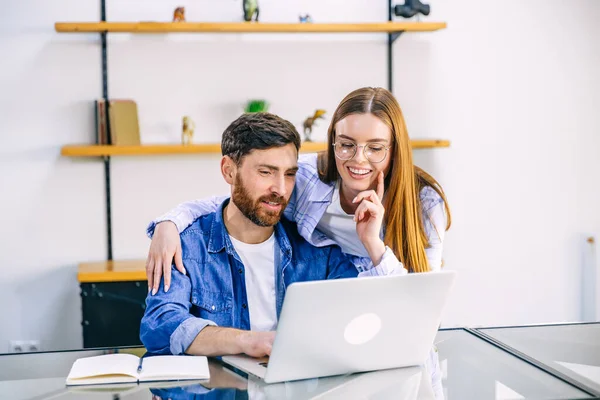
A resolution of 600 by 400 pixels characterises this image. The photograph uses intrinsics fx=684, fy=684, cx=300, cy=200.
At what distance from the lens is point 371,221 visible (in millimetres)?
1622

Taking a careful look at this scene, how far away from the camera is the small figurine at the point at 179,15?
3096mm

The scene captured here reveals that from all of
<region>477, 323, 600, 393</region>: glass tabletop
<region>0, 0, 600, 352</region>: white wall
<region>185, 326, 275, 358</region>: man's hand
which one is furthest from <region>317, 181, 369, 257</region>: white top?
<region>0, 0, 600, 352</region>: white wall

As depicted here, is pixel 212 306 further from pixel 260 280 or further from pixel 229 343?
pixel 229 343

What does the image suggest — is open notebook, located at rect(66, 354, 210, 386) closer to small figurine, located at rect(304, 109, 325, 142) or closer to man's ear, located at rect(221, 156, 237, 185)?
man's ear, located at rect(221, 156, 237, 185)

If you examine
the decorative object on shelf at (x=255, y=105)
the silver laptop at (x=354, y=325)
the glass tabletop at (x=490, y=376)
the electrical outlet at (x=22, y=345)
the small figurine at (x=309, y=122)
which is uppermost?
the decorative object on shelf at (x=255, y=105)

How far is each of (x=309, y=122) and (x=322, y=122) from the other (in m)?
0.18

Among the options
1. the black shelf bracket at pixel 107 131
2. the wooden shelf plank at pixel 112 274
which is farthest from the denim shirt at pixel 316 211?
the black shelf bracket at pixel 107 131

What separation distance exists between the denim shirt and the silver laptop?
1.78ft

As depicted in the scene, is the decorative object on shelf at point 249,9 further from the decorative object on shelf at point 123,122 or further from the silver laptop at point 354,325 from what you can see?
the silver laptop at point 354,325

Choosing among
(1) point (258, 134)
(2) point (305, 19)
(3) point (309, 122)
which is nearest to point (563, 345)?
(1) point (258, 134)

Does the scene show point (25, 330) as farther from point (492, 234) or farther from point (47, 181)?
point (492, 234)

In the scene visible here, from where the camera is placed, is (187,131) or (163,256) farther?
(187,131)

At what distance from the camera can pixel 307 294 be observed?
1136 mm

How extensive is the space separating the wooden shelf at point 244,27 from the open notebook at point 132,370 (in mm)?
2004
